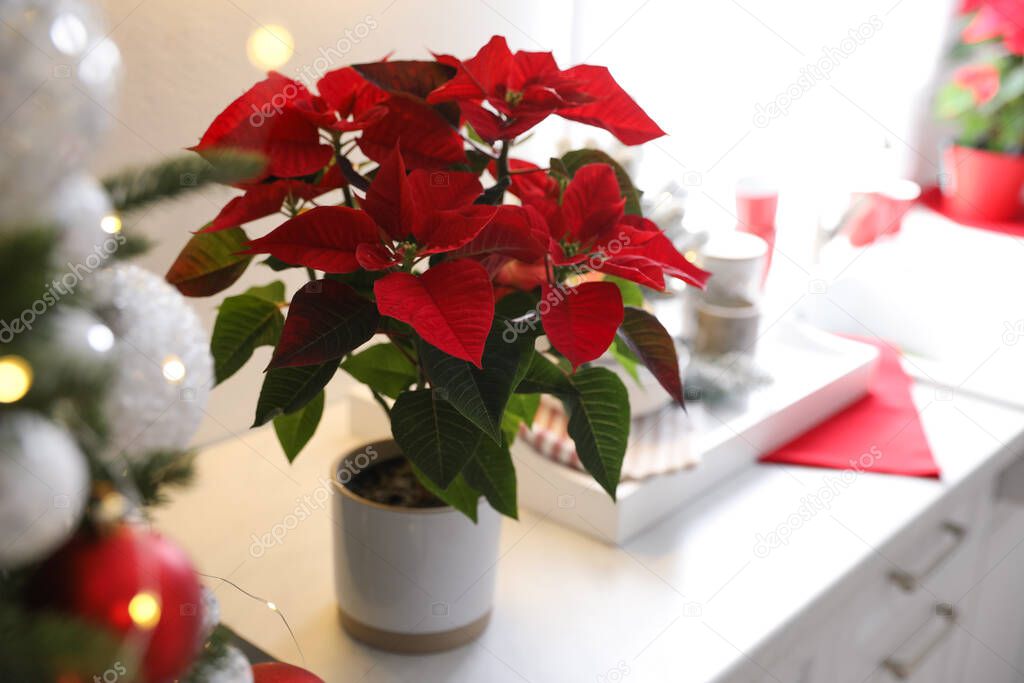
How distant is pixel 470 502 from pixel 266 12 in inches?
22.1

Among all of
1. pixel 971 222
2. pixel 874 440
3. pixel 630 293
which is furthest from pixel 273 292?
pixel 971 222

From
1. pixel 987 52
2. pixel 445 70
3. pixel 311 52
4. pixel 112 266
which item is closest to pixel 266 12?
pixel 311 52

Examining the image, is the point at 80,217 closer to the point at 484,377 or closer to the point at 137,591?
the point at 137,591

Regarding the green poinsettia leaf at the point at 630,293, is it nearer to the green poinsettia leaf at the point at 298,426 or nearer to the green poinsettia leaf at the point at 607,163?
the green poinsettia leaf at the point at 607,163

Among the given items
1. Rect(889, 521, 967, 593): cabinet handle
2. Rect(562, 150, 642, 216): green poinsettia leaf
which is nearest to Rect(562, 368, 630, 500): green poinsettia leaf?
Rect(562, 150, 642, 216): green poinsettia leaf

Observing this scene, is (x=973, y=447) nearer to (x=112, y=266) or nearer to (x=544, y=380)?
(x=544, y=380)

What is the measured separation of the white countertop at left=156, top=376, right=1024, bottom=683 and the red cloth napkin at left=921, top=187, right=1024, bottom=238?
2.40 feet

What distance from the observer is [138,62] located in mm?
866

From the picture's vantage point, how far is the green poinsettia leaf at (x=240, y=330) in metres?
0.65

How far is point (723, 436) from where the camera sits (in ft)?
3.31

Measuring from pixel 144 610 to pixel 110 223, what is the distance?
129mm

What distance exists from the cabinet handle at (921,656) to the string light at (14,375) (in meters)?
0.99

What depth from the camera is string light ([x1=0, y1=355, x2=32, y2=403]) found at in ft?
0.88

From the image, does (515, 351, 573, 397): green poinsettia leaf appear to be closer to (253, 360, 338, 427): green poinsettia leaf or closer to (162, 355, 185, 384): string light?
(253, 360, 338, 427): green poinsettia leaf
